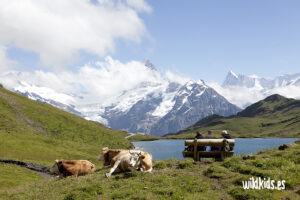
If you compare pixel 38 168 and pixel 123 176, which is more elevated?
pixel 123 176

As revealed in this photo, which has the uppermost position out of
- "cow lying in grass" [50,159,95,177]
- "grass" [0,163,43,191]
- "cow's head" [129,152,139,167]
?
"cow's head" [129,152,139,167]

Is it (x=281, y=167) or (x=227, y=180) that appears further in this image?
(x=281, y=167)

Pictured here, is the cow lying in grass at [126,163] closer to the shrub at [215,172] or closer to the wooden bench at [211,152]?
the shrub at [215,172]

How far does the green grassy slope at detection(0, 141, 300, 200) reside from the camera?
12523 mm

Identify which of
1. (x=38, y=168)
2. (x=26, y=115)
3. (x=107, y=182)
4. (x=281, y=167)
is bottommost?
(x=38, y=168)

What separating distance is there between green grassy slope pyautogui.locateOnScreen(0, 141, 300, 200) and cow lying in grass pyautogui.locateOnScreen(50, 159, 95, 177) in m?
2.75

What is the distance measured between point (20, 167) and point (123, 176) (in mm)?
34764

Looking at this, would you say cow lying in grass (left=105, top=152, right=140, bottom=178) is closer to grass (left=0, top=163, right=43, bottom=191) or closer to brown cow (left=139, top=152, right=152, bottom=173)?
brown cow (left=139, top=152, right=152, bottom=173)

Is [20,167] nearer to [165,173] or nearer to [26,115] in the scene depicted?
[165,173]

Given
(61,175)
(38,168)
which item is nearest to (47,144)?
(38,168)

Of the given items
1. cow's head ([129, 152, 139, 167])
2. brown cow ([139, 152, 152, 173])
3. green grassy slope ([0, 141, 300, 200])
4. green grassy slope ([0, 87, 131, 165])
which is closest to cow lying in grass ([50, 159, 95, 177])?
green grassy slope ([0, 141, 300, 200])

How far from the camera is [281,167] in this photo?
51.4 ft

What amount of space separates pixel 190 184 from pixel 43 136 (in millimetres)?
93042

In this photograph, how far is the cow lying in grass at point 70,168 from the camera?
67.0ft
